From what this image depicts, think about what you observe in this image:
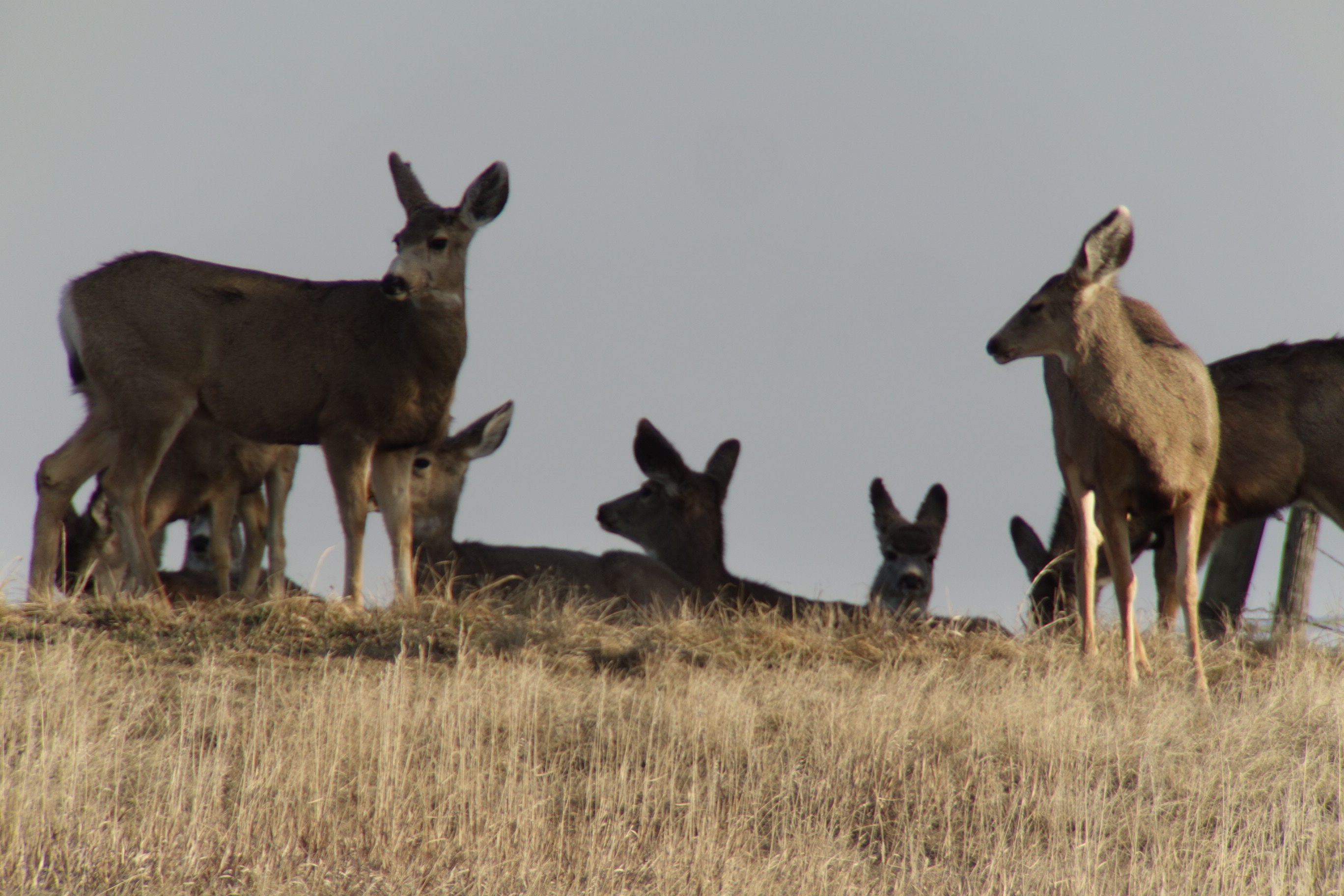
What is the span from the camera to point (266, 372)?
10.3 m

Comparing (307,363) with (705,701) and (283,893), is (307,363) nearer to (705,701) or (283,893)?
(705,701)

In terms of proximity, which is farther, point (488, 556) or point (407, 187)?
point (488, 556)

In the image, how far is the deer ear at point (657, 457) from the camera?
42.5 ft

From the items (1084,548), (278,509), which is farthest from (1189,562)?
(278,509)

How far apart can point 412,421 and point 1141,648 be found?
17.1 feet

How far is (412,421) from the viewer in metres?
10.3

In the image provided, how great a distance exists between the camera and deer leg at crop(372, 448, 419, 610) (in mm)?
10453

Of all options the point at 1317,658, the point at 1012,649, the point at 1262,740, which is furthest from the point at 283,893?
the point at 1317,658

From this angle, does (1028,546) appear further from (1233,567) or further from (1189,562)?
(1189,562)

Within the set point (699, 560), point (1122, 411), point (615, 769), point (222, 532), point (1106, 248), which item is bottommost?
point (615, 769)

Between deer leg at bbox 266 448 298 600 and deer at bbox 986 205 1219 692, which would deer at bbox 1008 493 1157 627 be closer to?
deer at bbox 986 205 1219 692

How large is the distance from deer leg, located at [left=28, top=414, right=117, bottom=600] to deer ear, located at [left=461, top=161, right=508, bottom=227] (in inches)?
120

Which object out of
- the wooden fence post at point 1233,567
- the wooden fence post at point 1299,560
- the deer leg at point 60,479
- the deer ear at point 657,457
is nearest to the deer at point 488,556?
the deer ear at point 657,457

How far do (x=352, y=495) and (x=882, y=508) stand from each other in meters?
5.98
